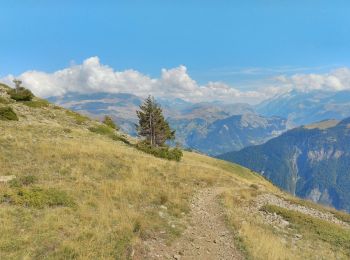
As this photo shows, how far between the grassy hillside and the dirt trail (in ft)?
1.53

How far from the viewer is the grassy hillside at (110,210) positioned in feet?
43.0

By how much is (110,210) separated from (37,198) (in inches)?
143

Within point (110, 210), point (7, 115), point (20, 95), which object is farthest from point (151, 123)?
point (110, 210)

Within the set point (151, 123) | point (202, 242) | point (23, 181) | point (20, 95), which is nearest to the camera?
point (202, 242)

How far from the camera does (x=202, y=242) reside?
15.4m

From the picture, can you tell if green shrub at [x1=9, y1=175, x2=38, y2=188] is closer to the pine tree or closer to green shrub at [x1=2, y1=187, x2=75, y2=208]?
green shrub at [x1=2, y1=187, x2=75, y2=208]

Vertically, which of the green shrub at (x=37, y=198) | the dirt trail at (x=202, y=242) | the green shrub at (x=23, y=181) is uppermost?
the green shrub at (x=23, y=181)

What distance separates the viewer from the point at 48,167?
24500mm

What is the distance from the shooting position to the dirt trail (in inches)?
547

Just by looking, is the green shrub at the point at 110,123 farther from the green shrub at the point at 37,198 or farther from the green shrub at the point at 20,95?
the green shrub at the point at 37,198

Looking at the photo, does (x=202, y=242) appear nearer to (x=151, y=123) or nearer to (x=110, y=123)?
(x=151, y=123)

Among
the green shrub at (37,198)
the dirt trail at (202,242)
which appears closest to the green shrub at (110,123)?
the green shrub at (37,198)

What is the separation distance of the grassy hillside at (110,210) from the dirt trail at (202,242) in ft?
1.53

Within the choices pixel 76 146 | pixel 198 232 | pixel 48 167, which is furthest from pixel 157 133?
pixel 198 232
